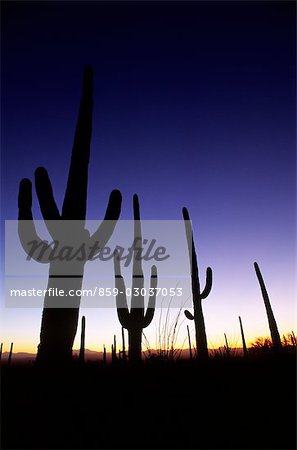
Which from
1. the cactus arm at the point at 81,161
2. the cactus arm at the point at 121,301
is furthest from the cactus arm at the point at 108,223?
the cactus arm at the point at 121,301

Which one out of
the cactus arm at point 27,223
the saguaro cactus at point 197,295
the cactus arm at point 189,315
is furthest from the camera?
the cactus arm at point 189,315

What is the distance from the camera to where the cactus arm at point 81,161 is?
189 inches

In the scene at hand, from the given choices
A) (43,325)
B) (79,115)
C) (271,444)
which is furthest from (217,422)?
(79,115)

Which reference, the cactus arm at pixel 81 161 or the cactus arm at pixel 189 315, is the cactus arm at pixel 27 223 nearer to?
the cactus arm at pixel 81 161

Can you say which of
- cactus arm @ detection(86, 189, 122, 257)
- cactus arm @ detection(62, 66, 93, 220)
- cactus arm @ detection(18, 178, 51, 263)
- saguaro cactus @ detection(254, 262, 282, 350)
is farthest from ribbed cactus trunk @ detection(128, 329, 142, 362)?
saguaro cactus @ detection(254, 262, 282, 350)

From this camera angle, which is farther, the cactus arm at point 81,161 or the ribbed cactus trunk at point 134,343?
the ribbed cactus trunk at point 134,343

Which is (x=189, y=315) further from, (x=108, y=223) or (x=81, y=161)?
(x=81, y=161)

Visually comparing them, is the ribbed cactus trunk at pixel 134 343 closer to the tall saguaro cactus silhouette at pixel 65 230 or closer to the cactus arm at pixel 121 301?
the cactus arm at pixel 121 301

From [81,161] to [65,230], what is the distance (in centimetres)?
139

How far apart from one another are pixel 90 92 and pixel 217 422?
6.06m

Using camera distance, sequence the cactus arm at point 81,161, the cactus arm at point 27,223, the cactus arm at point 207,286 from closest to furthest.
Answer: the cactus arm at point 27,223 → the cactus arm at point 81,161 → the cactus arm at point 207,286

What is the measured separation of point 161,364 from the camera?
4.42m

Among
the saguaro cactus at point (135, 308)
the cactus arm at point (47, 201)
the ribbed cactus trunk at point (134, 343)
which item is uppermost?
the cactus arm at point (47, 201)

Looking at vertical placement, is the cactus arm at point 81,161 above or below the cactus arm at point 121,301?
above
